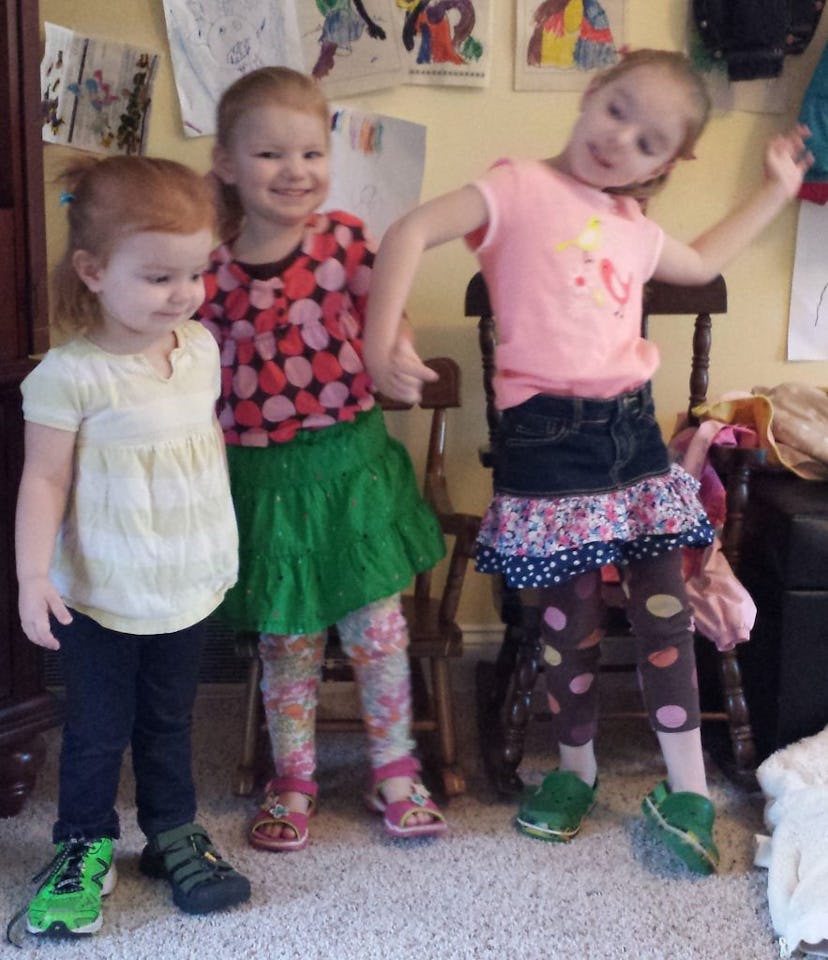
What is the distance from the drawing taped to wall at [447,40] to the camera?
1734 millimetres

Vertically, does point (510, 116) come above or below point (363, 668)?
above

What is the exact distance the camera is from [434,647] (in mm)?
1563

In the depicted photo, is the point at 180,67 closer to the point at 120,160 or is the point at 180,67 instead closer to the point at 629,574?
the point at 120,160

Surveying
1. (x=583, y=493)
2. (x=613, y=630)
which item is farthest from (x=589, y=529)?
(x=613, y=630)

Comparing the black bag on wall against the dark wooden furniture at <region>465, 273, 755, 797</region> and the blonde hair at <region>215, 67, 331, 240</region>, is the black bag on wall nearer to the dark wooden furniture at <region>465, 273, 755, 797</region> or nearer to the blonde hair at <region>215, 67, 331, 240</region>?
the dark wooden furniture at <region>465, 273, 755, 797</region>

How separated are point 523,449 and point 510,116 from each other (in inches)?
27.4

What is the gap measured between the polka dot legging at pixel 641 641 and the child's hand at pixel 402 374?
1.21 feet

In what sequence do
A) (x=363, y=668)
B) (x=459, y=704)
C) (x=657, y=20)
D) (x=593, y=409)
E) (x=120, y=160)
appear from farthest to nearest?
(x=459, y=704), (x=657, y=20), (x=363, y=668), (x=593, y=409), (x=120, y=160)

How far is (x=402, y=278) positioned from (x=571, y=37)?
28.5 inches

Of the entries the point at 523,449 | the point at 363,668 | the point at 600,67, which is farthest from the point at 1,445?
the point at 600,67

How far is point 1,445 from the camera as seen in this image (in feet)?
4.57

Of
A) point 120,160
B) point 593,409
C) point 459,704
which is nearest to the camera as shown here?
point 120,160

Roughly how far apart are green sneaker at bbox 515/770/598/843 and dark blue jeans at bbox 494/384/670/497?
16.7 inches

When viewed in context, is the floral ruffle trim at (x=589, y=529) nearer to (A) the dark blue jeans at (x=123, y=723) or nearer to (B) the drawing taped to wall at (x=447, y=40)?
(A) the dark blue jeans at (x=123, y=723)
